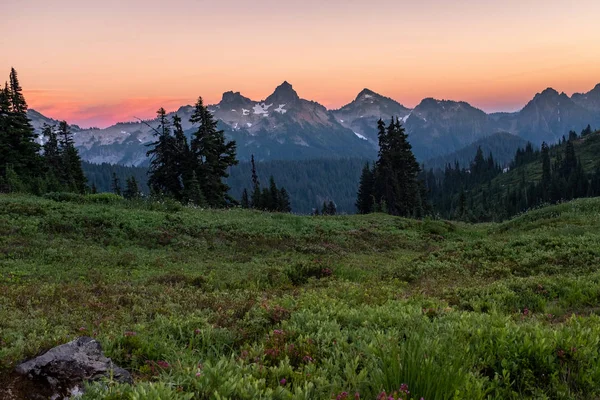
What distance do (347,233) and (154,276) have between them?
1694cm

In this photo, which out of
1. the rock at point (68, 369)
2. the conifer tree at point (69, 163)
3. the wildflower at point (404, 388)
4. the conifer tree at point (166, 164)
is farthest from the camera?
the conifer tree at point (69, 163)

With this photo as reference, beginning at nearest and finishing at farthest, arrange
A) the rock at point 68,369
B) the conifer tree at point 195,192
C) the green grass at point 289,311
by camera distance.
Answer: the green grass at point 289,311 → the rock at point 68,369 → the conifer tree at point 195,192

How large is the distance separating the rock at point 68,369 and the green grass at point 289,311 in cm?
30

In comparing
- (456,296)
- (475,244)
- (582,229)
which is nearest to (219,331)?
(456,296)

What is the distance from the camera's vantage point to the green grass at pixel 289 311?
13.6ft

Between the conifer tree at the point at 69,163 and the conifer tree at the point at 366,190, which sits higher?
the conifer tree at the point at 69,163

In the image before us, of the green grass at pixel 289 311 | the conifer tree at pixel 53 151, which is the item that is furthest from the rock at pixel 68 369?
the conifer tree at pixel 53 151

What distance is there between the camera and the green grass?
4.14 metres

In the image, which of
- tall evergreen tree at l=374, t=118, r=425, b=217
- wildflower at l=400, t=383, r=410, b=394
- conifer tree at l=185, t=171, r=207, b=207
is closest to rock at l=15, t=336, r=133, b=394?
wildflower at l=400, t=383, r=410, b=394

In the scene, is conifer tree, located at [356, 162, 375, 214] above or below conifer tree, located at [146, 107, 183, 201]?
below

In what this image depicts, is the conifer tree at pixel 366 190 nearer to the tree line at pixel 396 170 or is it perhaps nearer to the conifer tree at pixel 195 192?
the tree line at pixel 396 170

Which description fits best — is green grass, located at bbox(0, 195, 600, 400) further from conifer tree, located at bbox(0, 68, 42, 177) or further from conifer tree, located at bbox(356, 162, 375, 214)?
conifer tree, located at bbox(356, 162, 375, 214)

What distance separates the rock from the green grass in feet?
0.97

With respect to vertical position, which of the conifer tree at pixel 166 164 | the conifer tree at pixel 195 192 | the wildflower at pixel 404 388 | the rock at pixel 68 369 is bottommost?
the rock at pixel 68 369
